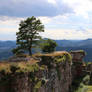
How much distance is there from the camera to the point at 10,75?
74.7 ft

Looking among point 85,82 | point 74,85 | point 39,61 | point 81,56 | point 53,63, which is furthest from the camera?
point 81,56

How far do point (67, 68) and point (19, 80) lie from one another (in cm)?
2360

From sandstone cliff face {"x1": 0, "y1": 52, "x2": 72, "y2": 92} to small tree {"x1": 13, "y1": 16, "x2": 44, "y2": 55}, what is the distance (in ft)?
27.4

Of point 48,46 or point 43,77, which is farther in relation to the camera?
point 48,46

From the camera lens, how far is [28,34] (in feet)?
145

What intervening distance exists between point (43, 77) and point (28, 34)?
645 inches

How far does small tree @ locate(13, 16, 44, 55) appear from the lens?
4341 cm

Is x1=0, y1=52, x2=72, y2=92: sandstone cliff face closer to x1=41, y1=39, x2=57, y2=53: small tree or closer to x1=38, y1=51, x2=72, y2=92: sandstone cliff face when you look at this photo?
x1=38, y1=51, x2=72, y2=92: sandstone cliff face

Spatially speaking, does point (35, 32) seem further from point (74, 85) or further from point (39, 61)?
point (74, 85)

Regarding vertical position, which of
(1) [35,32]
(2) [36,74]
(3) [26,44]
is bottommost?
(2) [36,74]

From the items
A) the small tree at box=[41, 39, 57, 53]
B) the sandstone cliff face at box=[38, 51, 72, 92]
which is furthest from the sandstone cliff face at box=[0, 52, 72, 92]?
the small tree at box=[41, 39, 57, 53]

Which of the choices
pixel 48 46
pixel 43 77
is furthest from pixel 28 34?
pixel 43 77

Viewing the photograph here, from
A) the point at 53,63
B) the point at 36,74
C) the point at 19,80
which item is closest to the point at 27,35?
the point at 53,63

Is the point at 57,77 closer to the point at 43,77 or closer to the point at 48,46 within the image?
the point at 43,77
